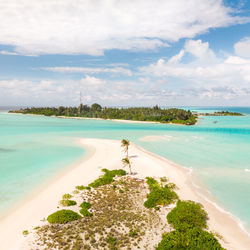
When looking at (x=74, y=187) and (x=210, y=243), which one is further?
(x=74, y=187)

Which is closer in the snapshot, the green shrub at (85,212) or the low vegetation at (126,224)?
the low vegetation at (126,224)

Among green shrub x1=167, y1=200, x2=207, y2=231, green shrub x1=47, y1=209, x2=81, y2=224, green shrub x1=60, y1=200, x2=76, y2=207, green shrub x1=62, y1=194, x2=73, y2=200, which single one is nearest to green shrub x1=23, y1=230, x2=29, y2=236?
green shrub x1=47, y1=209, x2=81, y2=224

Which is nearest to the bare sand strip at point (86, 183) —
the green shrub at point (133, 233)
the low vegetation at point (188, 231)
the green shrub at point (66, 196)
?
the green shrub at point (66, 196)

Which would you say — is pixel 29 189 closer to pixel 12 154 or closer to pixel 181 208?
pixel 181 208

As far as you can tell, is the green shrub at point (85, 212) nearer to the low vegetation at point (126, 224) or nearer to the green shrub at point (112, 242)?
the low vegetation at point (126, 224)

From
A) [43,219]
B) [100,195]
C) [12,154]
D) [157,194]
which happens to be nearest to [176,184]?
[157,194]

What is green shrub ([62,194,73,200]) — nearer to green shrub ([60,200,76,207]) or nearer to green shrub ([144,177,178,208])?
green shrub ([60,200,76,207])
